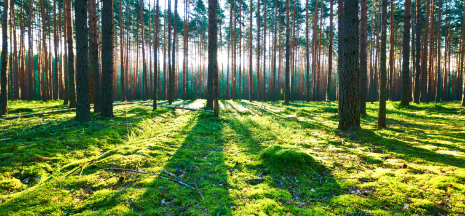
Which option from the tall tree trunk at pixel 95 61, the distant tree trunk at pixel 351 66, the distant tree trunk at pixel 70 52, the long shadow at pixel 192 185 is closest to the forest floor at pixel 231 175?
the long shadow at pixel 192 185

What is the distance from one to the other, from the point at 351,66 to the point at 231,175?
5.65 m

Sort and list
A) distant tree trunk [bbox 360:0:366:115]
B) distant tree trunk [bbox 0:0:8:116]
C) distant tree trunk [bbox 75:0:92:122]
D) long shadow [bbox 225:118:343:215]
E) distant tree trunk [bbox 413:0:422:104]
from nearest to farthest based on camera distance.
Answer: long shadow [bbox 225:118:343:215] < distant tree trunk [bbox 75:0:92:122] < distant tree trunk [bbox 0:0:8:116] < distant tree trunk [bbox 360:0:366:115] < distant tree trunk [bbox 413:0:422:104]

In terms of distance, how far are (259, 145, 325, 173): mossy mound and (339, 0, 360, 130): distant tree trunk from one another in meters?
3.59

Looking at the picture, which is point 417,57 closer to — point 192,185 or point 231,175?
point 231,175

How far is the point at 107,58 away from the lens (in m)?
9.04

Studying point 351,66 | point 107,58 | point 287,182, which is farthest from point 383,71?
point 107,58

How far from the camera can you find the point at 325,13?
25781mm

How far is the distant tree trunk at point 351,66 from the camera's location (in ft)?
21.4

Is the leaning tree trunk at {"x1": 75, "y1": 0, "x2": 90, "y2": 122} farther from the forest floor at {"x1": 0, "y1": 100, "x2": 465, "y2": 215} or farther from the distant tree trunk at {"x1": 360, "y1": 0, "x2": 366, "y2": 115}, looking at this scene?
the distant tree trunk at {"x1": 360, "y1": 0, "x2": 366, "y2": 115}

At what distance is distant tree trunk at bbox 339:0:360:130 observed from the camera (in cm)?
651

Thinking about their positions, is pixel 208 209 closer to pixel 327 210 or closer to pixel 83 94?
pixel 327 210

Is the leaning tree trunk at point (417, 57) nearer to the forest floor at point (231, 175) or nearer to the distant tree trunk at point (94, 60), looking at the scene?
the forest floor at point (231, 175)

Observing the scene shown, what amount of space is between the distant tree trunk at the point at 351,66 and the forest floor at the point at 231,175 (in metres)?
0.83

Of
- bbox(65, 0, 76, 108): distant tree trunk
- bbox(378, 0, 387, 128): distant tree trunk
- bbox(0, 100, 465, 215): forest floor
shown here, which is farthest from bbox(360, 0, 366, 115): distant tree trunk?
bbox(65, 0, 76, 108): distant tree trunk
